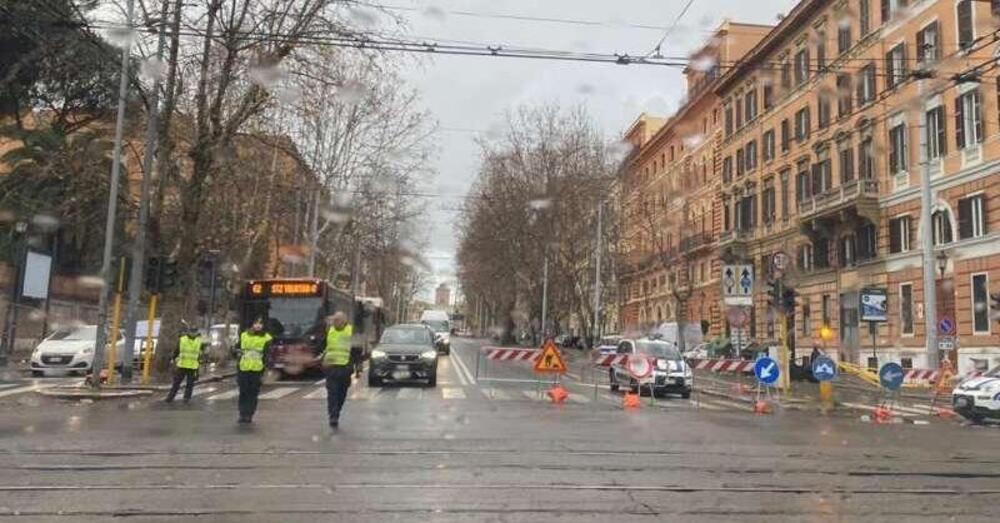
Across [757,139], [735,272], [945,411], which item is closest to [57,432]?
[735,272]

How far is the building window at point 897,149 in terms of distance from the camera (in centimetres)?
3700

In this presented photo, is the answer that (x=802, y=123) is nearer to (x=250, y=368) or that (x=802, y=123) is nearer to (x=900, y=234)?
(x=900, y=234)

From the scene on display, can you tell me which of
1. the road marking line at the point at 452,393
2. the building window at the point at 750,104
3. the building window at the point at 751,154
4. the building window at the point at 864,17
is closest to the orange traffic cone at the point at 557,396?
the road marking line at the point at 452,393

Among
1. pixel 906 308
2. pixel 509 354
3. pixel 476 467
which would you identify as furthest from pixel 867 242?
pixel 476 467

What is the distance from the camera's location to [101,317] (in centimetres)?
2019

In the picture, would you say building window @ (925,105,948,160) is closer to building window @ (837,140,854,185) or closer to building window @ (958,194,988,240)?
building window @ (958,194,988,240)

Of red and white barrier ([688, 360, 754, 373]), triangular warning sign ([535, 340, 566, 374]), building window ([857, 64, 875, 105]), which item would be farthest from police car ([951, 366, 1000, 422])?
building window ([857, 64, 875, 105])

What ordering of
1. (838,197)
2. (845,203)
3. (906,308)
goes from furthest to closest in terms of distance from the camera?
(838,197)
(845,203)
(906,308)

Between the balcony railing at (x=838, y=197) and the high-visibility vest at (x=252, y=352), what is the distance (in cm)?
3182

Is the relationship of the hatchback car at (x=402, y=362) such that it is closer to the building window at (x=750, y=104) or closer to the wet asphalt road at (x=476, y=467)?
the wet asphalt road at (x=476, y=467)

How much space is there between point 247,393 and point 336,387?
1.60 metres

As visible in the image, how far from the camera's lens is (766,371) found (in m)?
20.5

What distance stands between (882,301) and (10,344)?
29.1 meters

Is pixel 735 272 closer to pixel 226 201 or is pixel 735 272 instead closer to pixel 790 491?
pixel 790 491
